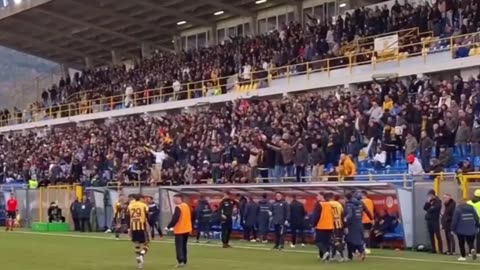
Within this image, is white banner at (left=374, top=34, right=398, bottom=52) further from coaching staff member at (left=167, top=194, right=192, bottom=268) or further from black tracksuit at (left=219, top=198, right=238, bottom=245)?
coaching staff member at (left=167, top=194, right=192, bottom=268)

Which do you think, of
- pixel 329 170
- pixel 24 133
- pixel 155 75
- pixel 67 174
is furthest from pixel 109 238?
pixel 24 133

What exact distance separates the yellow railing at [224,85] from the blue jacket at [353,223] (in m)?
13.3

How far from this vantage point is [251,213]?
1220 inches

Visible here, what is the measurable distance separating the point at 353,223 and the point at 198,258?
446cm

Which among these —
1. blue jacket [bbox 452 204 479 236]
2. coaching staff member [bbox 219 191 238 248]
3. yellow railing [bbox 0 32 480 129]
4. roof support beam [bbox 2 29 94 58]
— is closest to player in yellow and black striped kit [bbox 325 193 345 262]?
blue jacket [bbox 452 204 479 236]

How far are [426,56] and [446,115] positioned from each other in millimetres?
8938

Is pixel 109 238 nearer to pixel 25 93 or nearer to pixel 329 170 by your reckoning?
pixel 329 170

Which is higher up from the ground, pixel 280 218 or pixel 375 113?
pixel 375 113

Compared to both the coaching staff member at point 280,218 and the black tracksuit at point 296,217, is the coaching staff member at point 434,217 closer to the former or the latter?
the black tracksuit at point 296,217

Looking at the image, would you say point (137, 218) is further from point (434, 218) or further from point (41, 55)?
point (41, 55)

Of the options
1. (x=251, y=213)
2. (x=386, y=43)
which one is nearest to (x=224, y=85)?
(x=386, y=43)

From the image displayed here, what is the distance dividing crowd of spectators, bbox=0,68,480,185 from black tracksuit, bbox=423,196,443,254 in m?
1.25

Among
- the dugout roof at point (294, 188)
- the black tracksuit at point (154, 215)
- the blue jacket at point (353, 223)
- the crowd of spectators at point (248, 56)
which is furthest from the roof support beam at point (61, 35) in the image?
the blue jacket at point (353, 223)

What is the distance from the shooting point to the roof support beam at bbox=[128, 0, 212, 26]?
5669 cm
